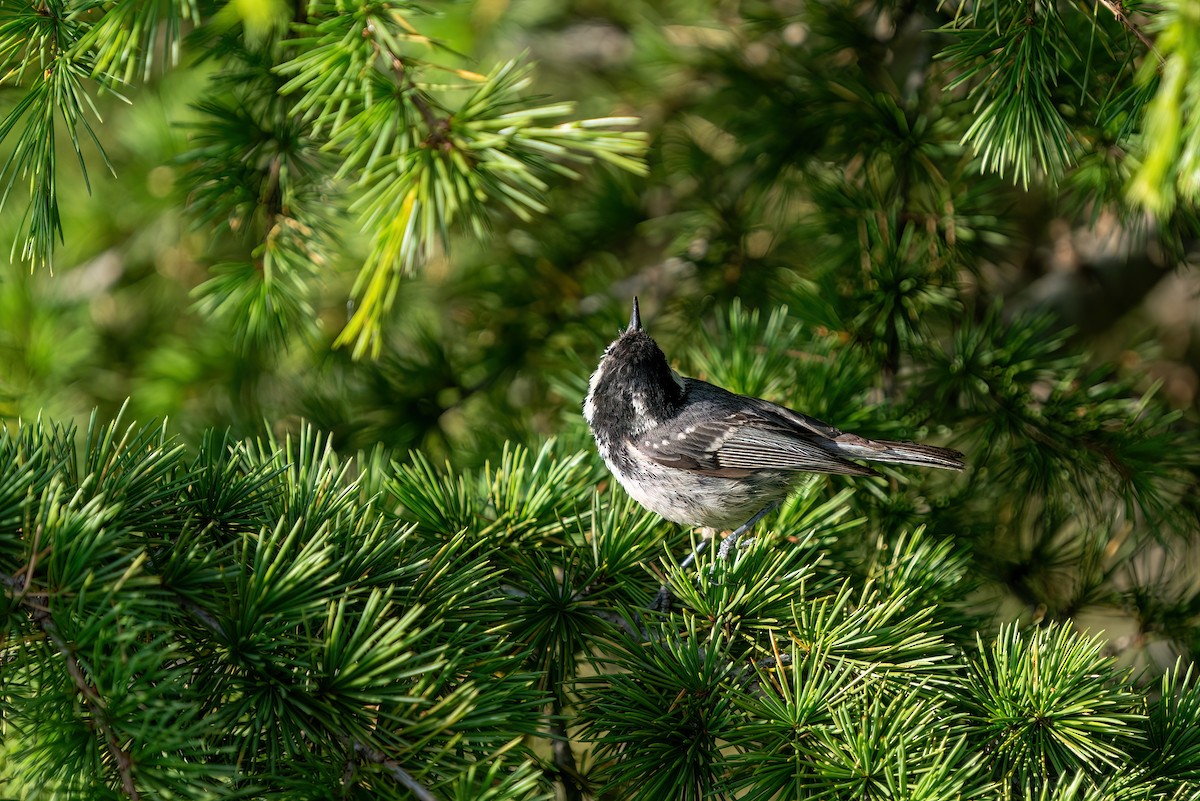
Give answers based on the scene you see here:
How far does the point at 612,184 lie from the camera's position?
2.75 meters

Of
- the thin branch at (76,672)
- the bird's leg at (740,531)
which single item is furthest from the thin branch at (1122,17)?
the thin branch at (76,672)

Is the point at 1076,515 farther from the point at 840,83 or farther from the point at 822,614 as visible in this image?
the point at 840,83

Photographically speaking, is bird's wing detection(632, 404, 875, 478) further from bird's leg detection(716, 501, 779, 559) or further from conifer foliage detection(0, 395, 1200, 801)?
conifer foliage detection(0, 395, 1200, 801)

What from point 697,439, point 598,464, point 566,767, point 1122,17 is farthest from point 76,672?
point 1122,17

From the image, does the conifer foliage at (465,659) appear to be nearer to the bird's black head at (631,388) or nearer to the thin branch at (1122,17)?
the bird's black head at (631,388)

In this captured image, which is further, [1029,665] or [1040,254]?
[1040,254]

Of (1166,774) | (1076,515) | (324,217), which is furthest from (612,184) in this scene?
(1166,774)

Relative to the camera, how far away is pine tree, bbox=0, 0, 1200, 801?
110 centimetres

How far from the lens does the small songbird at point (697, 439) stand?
1.93 metres

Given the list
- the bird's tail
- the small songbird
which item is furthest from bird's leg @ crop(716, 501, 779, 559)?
the bird's tail

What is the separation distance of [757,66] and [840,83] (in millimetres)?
479

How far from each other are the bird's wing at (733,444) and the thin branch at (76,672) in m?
1.21

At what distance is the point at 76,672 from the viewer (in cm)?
100

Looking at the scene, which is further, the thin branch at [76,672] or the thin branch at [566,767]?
the thin branch at [566,767]
